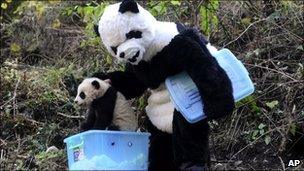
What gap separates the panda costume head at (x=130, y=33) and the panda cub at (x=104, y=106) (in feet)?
1.00

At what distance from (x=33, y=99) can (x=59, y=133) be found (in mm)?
595

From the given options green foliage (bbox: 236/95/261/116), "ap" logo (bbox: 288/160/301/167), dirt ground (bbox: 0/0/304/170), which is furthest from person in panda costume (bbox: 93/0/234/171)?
green foliage (bbox: 236/95/261/116)

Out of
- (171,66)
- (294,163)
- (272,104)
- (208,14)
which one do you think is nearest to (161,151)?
(171,66)

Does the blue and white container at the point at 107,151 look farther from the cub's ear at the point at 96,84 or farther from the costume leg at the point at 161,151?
the cub's ear at the point at 96,84

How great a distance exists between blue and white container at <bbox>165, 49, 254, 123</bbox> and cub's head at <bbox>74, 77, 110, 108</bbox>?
43cm

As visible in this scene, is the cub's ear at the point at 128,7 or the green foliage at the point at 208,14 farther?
the green foliage at the point at 208,14

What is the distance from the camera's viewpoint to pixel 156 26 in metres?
3.29

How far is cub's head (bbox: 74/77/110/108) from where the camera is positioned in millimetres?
3424

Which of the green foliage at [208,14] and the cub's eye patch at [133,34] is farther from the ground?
the cub's eye patch at [133,34]

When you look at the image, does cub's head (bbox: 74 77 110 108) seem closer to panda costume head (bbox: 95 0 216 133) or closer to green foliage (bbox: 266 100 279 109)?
panda costume head (bbox: 95 0 216 133)

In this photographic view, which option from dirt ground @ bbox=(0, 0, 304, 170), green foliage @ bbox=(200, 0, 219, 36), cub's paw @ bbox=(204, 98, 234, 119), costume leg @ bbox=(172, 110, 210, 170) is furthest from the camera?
green foliage @ bbox=(200, 0, 219, 36)

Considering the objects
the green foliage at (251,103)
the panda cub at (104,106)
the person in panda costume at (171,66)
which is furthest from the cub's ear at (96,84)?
the green foliage at (251,103)

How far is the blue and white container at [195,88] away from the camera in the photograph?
3.07 meters

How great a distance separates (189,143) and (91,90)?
694 millimetres
